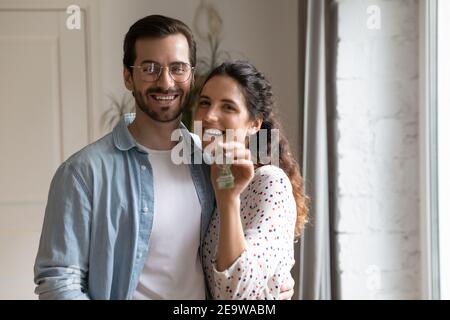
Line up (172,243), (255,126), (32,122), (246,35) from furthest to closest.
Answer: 1. (246,35)
2. (32,122)
3. (255,126)
4. (172,243)

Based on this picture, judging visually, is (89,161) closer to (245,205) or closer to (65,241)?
(65,241)

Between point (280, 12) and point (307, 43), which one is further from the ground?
point (280, 12)

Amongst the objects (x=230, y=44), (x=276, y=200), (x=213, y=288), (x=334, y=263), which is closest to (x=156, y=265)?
(x=213, y=288)

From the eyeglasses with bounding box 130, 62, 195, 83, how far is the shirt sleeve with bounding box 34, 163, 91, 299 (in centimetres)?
21

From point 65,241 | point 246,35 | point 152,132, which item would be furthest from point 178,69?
point 246,35

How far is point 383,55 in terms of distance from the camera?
86.7 inches

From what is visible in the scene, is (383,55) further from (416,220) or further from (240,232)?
(240,232)

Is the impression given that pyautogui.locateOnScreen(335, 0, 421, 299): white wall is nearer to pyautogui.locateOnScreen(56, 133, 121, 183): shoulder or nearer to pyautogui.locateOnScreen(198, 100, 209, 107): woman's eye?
pyautogui.locateOnScreen(198, 100, 209, 107): woman's eye

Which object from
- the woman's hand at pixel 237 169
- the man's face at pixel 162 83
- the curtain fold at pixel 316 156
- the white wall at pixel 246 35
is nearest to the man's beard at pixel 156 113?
the man's face at pixel 162 83

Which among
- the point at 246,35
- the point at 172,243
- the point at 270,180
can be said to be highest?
the point at 246,35

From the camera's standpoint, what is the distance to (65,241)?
3.54ft

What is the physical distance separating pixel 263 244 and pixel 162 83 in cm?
33
